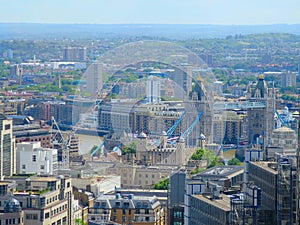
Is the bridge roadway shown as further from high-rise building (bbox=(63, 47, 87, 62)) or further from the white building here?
high-rise building (bbox=(63, 47, 87, 62))

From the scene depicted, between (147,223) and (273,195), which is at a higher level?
(273,195)

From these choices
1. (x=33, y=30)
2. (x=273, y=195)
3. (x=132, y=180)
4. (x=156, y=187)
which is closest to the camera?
(x=273, y=195)

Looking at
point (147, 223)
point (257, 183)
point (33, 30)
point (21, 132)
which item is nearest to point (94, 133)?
point (21, 132)

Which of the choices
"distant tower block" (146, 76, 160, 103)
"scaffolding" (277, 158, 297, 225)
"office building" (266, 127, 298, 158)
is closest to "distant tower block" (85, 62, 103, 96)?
"distant tower block" (146, 76, 160, 103)

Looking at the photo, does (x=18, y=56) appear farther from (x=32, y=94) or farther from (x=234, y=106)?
(x=234, y=106)

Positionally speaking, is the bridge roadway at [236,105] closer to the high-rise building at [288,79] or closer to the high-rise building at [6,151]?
the high-rise building at [6,151]

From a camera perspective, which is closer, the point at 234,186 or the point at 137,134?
the point at 234,186
